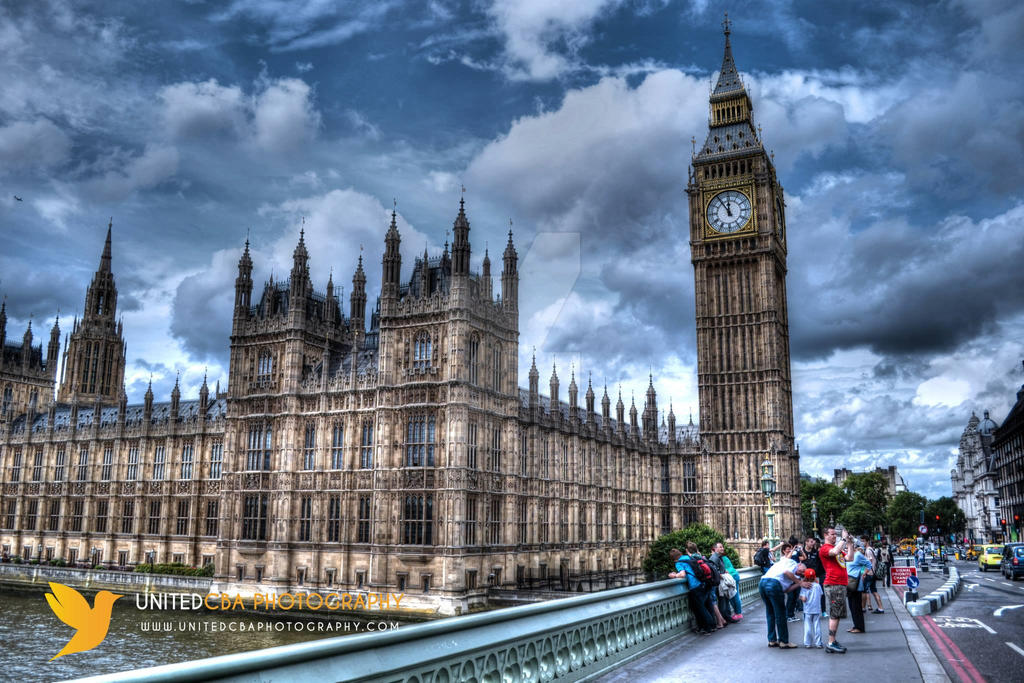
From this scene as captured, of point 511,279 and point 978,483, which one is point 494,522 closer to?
point 511,279

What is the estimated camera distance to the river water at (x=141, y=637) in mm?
36438

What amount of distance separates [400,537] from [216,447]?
2927 cm

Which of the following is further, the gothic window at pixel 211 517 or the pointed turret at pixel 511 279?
the gothic window at pixel 211 517

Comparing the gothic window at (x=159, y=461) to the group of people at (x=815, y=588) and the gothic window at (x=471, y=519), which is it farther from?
the group of people at (x=815, y=588)

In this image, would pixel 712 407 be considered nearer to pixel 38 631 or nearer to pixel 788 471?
pixel 788 471

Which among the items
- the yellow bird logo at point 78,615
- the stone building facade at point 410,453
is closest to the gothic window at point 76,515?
the stone building facade at point 410,453

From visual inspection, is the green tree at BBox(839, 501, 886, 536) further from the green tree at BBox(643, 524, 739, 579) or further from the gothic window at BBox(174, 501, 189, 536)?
the gothic window at BBox(174, 501, 189, 536)

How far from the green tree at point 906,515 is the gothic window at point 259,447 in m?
117

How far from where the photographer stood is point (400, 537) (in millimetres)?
48000

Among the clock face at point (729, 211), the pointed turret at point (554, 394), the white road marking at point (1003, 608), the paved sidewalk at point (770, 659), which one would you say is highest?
the clock face at point (729, 211)

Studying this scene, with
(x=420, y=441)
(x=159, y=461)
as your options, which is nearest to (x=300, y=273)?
(x=420, y=441)

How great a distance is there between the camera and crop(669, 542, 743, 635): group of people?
662 inches

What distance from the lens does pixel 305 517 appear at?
173ft

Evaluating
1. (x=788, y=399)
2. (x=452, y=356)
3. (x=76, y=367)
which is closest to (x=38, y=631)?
(x=452, y=356)
